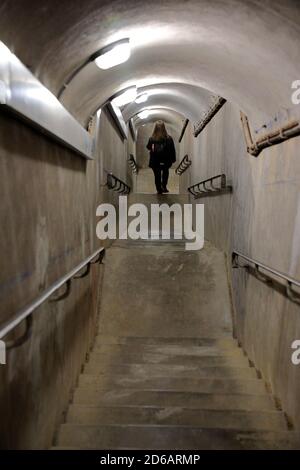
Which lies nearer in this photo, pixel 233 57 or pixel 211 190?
pixel 233 57

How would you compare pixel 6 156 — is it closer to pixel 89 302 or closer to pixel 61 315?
pixel 61 315

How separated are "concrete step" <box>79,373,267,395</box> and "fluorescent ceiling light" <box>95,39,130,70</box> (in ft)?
8.43

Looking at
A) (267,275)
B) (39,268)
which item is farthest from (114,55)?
(267,275)

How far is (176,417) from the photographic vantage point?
9.47 ft

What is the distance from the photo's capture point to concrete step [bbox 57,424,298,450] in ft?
8.07

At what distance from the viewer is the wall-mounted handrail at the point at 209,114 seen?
5.68 meters

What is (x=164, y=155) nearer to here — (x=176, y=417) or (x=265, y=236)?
(x=265, y=236)

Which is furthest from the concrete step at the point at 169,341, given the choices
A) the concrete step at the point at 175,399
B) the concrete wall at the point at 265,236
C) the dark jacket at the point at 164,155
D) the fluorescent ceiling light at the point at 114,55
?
the dark jacket at the point at 164,155

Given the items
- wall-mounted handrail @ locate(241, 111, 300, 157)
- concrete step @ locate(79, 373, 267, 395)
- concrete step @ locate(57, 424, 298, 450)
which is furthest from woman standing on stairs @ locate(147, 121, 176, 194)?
concrete step @ locate(57, 424, 298, 450)

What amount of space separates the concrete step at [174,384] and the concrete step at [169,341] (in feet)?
3.13

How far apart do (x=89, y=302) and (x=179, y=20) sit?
2.77m

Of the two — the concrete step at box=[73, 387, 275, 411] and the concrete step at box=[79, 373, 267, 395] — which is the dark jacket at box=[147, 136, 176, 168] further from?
the concrete step at box=[73, 387, 275, 411]

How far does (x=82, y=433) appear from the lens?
8.50 feet

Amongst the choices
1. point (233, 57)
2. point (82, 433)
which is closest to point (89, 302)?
point (82, 433)
